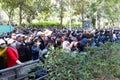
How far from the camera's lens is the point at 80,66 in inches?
229

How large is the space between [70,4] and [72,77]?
43.1 metres

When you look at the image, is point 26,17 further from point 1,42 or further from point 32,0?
point 1,42

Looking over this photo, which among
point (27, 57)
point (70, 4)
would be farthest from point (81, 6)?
point (27, 57)

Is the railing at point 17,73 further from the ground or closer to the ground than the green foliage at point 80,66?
closer to the ground

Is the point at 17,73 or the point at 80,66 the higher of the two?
the point at 80,66

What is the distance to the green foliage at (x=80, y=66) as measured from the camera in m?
5.61

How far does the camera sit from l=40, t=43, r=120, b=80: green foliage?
5.61 metres

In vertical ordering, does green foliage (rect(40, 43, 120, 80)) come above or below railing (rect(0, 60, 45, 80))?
above

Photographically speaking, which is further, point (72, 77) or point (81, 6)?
point (81, 6)

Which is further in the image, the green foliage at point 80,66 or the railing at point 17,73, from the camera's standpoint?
the railing at point 17,73

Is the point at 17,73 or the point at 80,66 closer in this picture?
the point at 80,66

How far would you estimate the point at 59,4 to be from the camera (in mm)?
49406

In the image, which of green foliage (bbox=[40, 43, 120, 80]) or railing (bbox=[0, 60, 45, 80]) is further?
railing (bbox=[0, 60, 45, 80])

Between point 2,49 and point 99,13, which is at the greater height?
point 2,49
